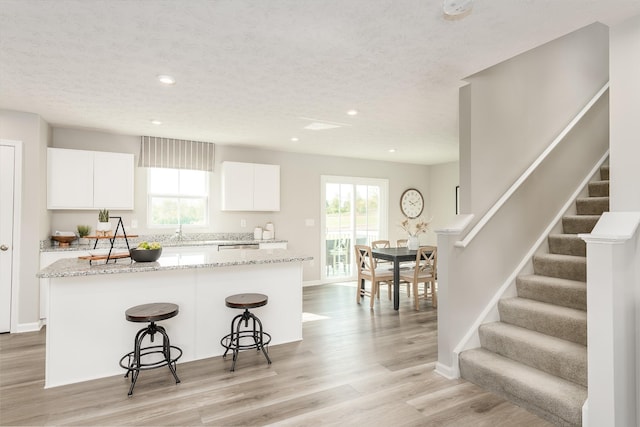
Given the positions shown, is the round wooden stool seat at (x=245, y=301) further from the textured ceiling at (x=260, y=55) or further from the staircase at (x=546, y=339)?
the textured ceiling at (x=260, y=55)

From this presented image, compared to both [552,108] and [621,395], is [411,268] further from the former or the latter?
[621,395]

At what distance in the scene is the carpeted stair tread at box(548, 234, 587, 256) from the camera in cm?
317

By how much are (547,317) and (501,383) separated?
2.11 ft

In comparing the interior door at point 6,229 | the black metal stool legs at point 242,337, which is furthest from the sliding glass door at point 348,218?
the interior door at point 6,229

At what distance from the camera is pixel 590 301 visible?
6.54 feet

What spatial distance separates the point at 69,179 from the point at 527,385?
5.37 m

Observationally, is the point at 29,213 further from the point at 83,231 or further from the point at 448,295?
the point at 448,295

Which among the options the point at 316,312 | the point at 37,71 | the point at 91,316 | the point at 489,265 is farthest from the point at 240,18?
the point at 316,312

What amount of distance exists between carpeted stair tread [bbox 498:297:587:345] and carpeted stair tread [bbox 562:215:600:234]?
93 centimetres

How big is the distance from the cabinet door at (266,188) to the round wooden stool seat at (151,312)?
125 inches

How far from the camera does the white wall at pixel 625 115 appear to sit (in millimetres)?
2074

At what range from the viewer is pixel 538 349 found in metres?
2.56

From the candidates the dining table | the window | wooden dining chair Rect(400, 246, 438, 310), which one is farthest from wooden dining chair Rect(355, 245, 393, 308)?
the window

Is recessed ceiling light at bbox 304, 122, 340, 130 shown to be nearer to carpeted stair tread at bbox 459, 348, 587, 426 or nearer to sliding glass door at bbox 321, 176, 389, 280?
sliding glass door at bbox 321, 176, 389, 280
